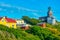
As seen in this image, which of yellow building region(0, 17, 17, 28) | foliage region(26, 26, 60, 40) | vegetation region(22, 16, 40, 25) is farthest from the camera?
vegetation region(22, 16, 40, 25)

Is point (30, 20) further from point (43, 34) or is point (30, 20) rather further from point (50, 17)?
point (43, 34)

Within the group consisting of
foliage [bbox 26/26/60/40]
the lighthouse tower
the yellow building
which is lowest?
foliage [bbox 26/26/60/40]

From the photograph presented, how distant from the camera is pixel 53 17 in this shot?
6494cm

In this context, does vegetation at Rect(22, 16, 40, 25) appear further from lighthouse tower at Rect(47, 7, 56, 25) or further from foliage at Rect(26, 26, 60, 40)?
foliage at Rect(26, 26, 60, 40)

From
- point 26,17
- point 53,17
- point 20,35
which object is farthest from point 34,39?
point 53,17

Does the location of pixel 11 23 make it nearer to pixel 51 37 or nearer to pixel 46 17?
pixel 51 37

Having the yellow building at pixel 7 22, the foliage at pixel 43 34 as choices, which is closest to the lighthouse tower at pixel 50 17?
the yellow building at pixel 7 22

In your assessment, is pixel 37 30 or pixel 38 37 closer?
pixel 38 37

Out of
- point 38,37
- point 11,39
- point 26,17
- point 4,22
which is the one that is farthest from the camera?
point 26,17

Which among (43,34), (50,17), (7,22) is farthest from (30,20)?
(43,34)

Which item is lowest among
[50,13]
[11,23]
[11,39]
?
[11,39]

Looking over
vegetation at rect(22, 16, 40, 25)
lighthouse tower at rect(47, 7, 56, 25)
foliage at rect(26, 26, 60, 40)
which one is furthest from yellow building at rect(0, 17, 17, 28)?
lighthouse tower at rect(47, 7, 56, 25)

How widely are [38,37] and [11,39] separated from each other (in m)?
9.83

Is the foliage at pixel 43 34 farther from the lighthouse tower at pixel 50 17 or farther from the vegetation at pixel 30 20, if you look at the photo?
the lighthouse tower at pixel 50 17
